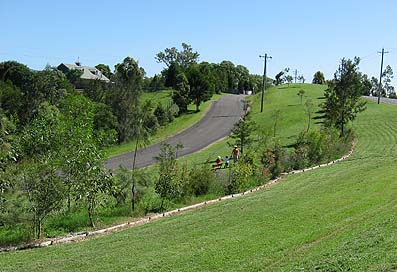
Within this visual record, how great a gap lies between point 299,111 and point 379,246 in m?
54.5

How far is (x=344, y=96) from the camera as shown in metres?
40.4

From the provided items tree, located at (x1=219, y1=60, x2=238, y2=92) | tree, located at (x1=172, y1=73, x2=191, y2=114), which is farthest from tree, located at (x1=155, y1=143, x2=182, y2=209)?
tree, located at (x1=219, y1=60, x2=238, y2=92)

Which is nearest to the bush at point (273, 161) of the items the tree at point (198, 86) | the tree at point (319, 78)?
the tree at point (198, 86)

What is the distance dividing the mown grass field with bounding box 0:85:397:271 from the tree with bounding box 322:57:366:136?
57.0ft

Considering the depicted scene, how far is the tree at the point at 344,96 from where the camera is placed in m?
39.9

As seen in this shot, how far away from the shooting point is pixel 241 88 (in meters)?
133

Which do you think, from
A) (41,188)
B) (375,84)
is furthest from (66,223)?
(375,84)

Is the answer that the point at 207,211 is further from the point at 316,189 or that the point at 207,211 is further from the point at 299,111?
the point at 299,111

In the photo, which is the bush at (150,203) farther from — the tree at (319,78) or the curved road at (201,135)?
the tree at (319,78)

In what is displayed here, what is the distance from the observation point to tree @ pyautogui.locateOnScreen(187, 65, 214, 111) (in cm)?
7194

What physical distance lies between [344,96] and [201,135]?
19510mm

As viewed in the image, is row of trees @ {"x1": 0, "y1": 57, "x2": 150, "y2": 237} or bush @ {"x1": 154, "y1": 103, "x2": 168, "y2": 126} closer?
row of trees @ {"x1": 0, "y1": 57, "x2": 150, "y2": 237}

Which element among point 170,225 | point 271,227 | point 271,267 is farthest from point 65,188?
point 271,267

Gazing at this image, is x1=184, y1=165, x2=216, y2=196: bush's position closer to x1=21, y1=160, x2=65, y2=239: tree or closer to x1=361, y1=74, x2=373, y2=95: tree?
x1=21, y1=160, x2=65, y2=239: tree
